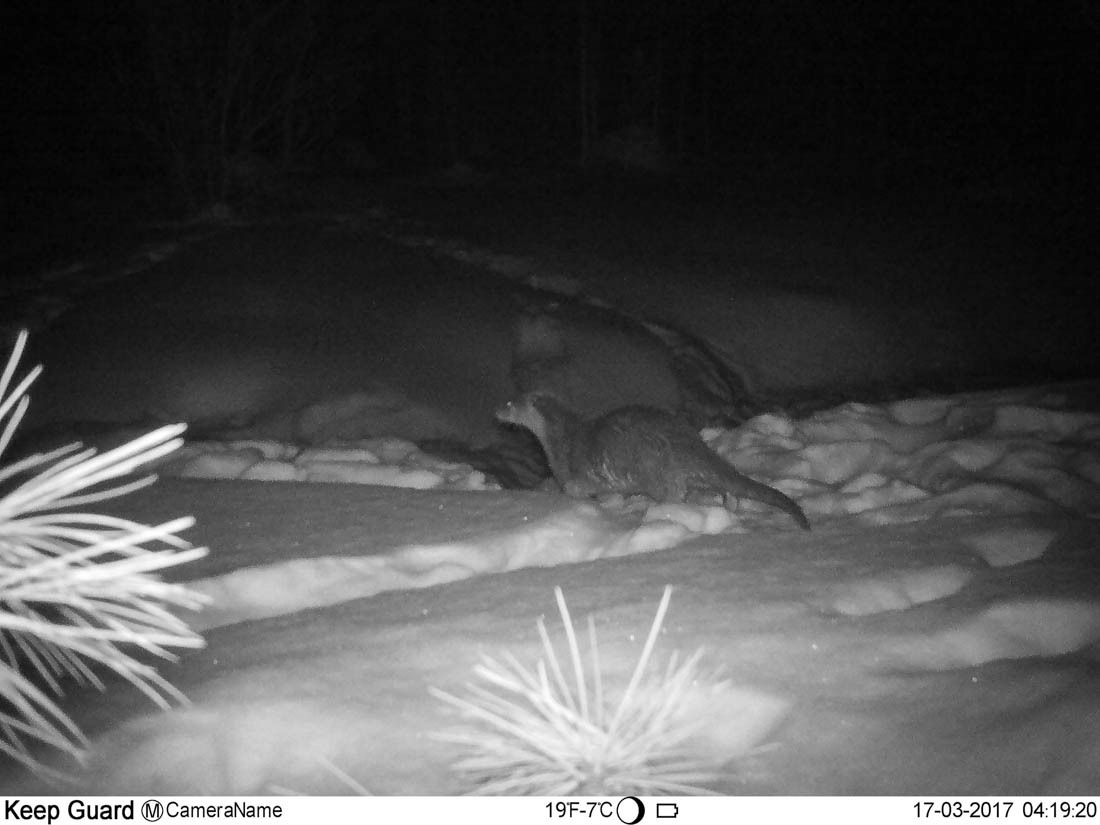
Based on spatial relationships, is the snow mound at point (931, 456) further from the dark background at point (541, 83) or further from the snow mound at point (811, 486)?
the dark background at point (541, 83)

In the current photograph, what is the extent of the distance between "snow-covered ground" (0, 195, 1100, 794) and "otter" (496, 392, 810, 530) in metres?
0.18

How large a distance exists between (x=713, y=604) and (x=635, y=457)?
1.60 m

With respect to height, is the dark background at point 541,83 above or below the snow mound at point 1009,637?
above

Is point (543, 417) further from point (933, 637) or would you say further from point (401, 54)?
point (401, 54)

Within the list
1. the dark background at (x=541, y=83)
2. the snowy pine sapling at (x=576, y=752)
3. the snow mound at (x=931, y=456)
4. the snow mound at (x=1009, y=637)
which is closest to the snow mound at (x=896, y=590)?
the snow mound at (x=1009, y=637)

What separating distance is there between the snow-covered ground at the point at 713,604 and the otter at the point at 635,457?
180 millimetres

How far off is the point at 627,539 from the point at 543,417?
5.51ft

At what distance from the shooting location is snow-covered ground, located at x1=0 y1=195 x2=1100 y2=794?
1.74 meters

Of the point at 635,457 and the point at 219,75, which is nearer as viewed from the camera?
the point at 635,457

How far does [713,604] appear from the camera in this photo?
2.40m

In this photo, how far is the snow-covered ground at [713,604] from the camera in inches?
68.4

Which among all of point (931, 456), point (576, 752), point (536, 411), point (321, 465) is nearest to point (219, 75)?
point (321, 465)

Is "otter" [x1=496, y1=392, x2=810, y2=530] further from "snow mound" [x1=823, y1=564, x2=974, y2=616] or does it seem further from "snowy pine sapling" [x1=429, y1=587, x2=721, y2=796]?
"snowy pine sapling" [x1=429, y1=587, x2=721, y2=796]

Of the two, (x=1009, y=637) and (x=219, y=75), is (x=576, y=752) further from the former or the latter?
(x=219, y=75)
